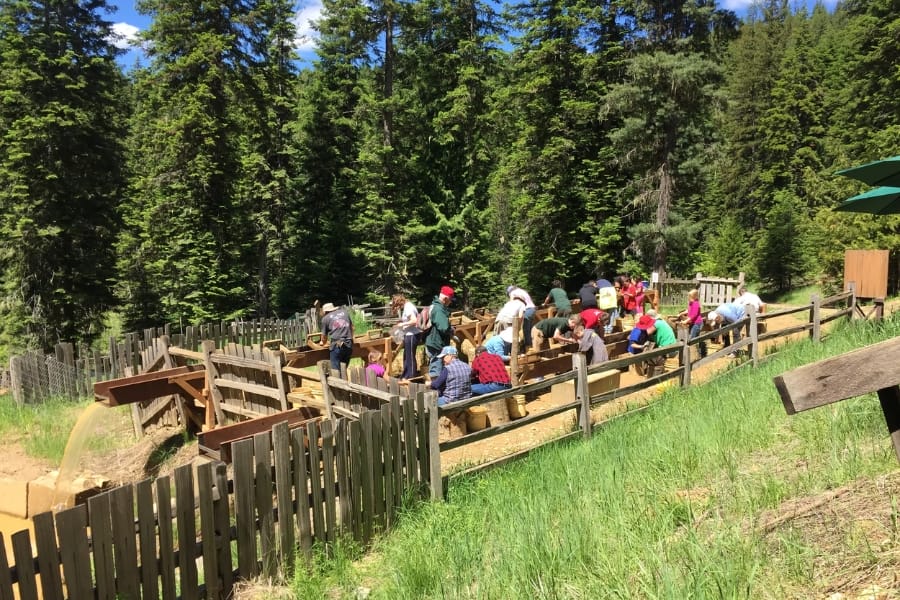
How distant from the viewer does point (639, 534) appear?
3.23m

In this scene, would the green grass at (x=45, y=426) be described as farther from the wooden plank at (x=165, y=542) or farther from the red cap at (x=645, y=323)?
the red cap at (x=645, y=323)

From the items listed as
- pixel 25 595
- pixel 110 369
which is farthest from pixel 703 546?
pixel 110 369

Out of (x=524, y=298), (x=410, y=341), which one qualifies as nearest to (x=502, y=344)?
(x=524, y=298)

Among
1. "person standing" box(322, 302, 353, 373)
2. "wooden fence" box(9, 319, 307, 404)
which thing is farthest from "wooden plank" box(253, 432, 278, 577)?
"wooden fence" box(9, 319, 307, 404)

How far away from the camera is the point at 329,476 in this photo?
451cm

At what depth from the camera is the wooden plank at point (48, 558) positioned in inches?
123

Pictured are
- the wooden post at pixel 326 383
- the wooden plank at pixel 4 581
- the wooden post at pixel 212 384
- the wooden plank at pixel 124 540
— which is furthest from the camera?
the wooden post at pixel 212 384

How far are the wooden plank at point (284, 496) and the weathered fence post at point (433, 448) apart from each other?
1.42 meters

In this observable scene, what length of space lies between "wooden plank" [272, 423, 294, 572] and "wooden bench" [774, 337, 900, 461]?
3.36 meters

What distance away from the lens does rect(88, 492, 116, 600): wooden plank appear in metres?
3.33

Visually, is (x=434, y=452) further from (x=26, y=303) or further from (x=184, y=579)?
(x=26, y=303)

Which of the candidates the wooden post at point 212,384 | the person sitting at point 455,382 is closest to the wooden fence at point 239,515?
the person sitting at point 455,382

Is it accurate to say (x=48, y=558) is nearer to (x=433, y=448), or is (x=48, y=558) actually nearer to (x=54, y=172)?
(x=433, y=448)

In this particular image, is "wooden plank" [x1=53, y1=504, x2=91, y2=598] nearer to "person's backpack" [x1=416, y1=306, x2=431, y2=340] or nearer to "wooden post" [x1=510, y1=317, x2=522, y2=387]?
"wooden post" [x1=510, y1=317, x2=522, y2=387]
